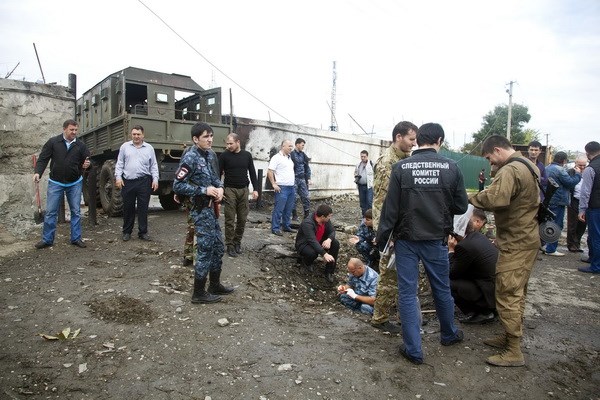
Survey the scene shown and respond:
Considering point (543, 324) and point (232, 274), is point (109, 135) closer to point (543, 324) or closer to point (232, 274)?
point (232, 274)

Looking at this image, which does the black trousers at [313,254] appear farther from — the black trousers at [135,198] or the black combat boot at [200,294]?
the black trousers at [135,198]

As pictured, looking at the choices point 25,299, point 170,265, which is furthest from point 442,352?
point 25,299

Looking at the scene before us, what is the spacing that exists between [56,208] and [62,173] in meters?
0.49

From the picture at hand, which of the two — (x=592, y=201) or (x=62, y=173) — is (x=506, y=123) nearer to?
(x=592, y=201)

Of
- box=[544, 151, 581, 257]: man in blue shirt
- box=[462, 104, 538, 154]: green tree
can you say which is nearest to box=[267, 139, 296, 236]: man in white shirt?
box=[544, 151, 581, 257]: man in blue shirt

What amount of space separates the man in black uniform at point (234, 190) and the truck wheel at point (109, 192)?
3496 mm

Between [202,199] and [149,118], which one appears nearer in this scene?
[202,199]

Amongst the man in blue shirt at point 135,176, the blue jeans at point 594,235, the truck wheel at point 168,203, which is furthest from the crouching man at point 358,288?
the truck wheel at point 168,203

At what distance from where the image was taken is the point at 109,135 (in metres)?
8.68

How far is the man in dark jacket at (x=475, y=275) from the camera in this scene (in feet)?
12.8

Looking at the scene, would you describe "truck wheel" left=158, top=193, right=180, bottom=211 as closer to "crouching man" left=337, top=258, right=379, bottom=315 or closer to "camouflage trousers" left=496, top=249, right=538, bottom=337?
"crouching man" left=337, top=258, right=379, bottom=315

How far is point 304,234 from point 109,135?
541 centimetres

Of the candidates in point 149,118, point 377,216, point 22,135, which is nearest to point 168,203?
point 149,118

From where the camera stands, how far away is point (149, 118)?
Answer: 7.92 m
